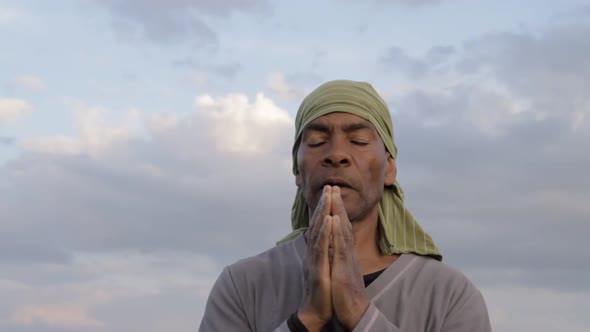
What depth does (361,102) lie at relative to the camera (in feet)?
22.7

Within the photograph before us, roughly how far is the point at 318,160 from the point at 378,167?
40cm

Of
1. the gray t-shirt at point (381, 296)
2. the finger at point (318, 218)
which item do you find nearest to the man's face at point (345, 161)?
the finger at point (318, 218)

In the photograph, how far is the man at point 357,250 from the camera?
6715mm

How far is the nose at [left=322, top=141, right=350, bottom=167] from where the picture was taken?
6.71 metres

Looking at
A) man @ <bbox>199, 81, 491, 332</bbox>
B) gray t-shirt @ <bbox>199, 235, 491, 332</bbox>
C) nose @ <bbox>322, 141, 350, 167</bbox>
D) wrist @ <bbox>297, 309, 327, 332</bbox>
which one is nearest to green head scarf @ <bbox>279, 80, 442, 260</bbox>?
man @ <bbox>199, 81, 491, 332</bbox>

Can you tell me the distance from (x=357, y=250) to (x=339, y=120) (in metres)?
0.84

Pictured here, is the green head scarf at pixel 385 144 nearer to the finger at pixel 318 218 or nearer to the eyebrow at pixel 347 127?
the eyebrow at pixel 347 127

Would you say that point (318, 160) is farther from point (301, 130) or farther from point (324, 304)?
point (324, 304)

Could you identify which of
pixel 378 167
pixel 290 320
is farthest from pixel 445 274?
pixel 290 320

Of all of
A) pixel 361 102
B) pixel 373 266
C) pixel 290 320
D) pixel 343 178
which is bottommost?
pixel 290 320

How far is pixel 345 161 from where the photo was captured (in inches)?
265

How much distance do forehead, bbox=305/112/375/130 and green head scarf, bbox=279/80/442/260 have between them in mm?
25

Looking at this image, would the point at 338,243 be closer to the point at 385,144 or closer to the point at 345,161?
the point at 345,161

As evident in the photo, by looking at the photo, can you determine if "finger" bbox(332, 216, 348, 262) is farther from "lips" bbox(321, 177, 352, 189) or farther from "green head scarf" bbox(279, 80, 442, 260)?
"green head scarf" bbox(279, 80, 442, 260)
